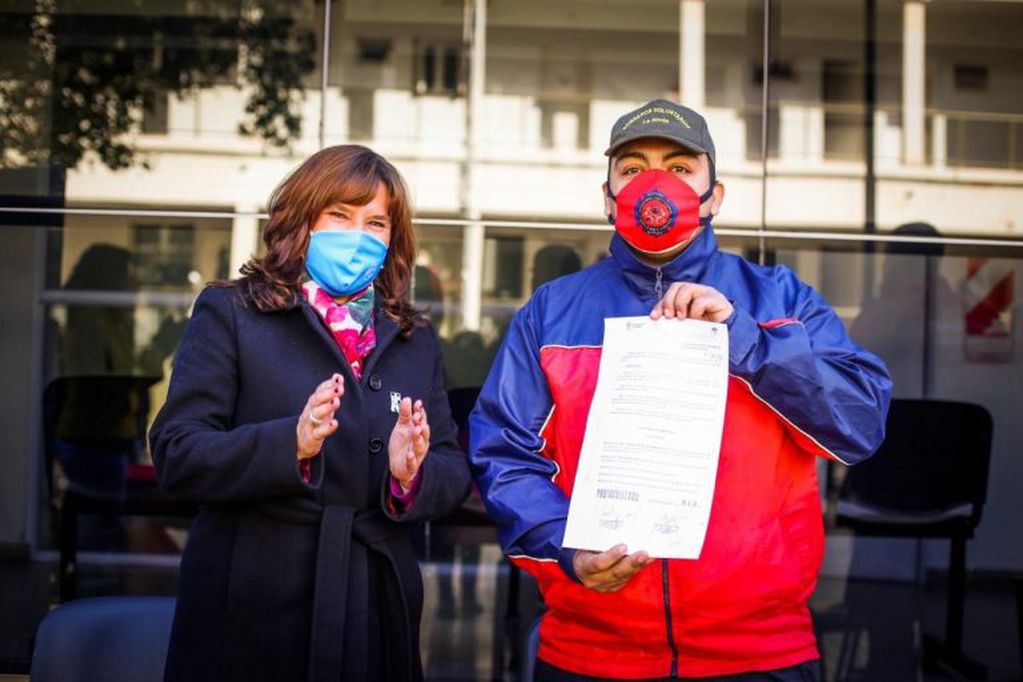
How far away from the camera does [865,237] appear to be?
646cm

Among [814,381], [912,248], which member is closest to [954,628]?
[912,248]

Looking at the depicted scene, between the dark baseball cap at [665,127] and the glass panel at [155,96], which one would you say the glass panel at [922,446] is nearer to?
the glass panel at [155,96]

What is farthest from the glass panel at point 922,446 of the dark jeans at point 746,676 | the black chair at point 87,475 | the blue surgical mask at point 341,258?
the blue surgical mask at point 341,258

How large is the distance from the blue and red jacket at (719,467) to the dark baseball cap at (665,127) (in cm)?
20

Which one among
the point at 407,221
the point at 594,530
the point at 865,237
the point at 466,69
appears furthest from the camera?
the point at 466,69

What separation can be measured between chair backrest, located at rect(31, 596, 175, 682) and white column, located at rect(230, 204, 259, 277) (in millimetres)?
3647

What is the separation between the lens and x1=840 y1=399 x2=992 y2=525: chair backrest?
6.22 metres

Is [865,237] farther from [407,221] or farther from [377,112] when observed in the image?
[407,221]

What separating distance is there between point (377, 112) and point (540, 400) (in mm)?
4457

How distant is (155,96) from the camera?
6883mm

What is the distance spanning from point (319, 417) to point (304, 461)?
215 millimetres

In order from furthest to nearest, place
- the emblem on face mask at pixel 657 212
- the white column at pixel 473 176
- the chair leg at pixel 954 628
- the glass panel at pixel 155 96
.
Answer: the white column at pixel 473 176 → the glass panel at pixel 155 96 → the chair leg at pixel 954 628 → the emblem on face mask at pixel 657 212

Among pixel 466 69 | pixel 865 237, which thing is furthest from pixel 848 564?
pixel 466 69

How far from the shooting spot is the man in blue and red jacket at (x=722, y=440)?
2.44m
